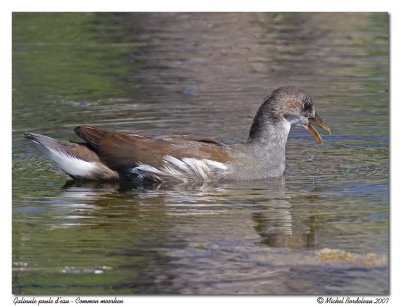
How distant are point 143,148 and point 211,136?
1969 mm

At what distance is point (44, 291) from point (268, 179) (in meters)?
3.91

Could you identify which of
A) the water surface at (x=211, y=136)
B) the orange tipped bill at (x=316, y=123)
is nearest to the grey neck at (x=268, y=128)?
the orange tipped bill at (x=316, y=123)

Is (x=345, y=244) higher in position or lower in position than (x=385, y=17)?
lower

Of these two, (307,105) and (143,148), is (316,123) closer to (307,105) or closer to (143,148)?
(307,105)

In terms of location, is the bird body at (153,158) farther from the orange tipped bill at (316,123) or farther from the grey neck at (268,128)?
the orange tipped bill at (316,123)

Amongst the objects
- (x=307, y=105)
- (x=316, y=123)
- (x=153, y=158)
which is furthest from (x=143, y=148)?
(x=316, y=123)

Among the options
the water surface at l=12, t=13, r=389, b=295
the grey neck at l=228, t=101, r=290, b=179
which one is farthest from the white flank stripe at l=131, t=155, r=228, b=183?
the grey neck at l=228, t=101, r=290, b=179

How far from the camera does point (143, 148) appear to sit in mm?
11594

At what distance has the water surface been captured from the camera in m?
8.83

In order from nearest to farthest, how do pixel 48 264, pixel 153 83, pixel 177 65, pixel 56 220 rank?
pixel 48 264 < pixel 56 220 < pixel 153 83 < pixel 177 65

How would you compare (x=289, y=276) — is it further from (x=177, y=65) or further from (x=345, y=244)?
(x=177, y=65)

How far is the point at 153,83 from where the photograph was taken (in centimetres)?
1608

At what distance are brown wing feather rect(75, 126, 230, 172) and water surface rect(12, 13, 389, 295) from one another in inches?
12.3

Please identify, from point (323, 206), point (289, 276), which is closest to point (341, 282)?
point (289, 276)
